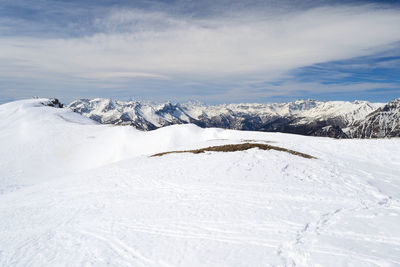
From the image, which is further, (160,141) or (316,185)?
(160,141)

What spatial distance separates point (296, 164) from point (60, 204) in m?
A: 20.1

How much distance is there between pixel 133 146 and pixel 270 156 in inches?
1327

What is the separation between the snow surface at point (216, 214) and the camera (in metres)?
8.99

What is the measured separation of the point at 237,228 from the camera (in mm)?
10875

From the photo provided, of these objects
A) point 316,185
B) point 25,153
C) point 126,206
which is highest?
point 316,185

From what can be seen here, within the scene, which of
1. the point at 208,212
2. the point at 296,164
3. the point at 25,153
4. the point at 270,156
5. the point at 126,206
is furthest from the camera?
the point at 25,153

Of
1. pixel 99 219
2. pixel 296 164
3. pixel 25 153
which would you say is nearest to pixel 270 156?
pixel 296 164

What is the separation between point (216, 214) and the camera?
40.9 feet

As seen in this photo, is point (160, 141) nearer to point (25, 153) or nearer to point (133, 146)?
point (133, 146)

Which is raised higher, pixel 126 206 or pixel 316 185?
pixel 316 185

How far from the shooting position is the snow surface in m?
8.99

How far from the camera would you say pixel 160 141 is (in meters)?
47.5

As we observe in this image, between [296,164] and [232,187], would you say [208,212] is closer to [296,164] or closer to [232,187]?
[232,187]

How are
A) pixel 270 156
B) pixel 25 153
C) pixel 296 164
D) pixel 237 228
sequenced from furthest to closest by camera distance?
pixel 25 153
pixel 270 156
pixel 296 164
pixel 237 228
